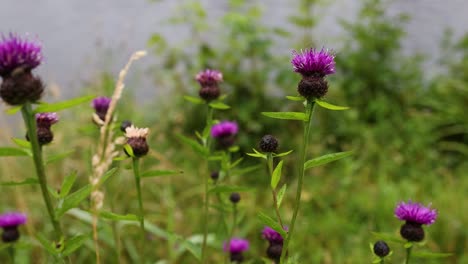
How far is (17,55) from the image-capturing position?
92 cm

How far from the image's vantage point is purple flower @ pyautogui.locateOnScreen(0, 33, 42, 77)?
2.97 feet

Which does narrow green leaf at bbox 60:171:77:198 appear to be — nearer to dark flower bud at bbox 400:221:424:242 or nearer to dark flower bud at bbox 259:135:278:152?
dark flower bud at bbox 259:135:278:152

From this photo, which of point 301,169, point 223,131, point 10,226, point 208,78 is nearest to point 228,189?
point 301,169

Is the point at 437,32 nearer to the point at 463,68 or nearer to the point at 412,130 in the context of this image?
the point at 463,68

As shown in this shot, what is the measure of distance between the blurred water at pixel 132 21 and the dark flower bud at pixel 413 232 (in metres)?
4.01

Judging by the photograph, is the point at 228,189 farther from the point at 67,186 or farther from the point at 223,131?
the point at 223,131

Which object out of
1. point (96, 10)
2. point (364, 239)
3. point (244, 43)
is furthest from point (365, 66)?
point (96, 10)

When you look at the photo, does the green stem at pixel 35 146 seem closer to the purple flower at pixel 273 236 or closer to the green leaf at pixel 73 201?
the green leaf at pixel 73 201

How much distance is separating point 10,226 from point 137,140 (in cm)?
79

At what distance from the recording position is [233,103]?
3986 mm

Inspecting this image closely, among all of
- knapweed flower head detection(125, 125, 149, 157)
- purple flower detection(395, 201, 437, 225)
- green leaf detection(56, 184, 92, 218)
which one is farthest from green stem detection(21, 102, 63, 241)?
purple flower detection(395, 201, 437, 225)

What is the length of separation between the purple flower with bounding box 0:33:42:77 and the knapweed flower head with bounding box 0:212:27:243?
35.9 inches

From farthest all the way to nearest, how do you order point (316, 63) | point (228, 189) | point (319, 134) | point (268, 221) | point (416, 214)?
point (319, 134)
point (416, 214)
point (228, 189)
point (316, 63)
point (268, 221)

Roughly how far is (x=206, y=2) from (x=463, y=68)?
123 inches
